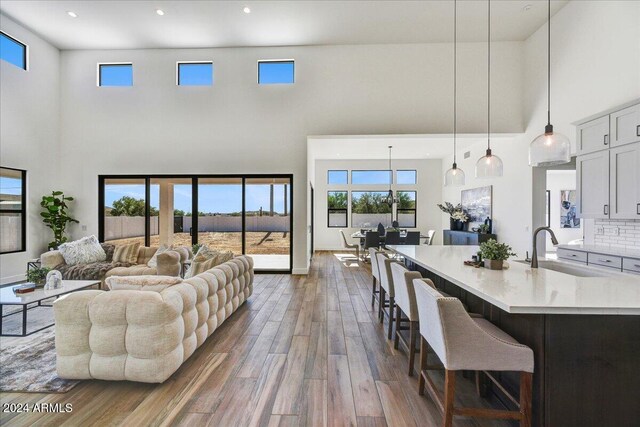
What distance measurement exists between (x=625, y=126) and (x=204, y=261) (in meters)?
5.59

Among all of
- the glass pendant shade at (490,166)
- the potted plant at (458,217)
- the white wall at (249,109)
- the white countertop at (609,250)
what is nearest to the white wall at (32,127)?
the white wall at (249,109)

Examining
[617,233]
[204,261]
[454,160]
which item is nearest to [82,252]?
[204,261]

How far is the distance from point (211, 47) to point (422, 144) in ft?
18.8

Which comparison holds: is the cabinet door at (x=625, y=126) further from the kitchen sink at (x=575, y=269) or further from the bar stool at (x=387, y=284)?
the bar stool at (x=387, y=284)

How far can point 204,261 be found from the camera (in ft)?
12.1

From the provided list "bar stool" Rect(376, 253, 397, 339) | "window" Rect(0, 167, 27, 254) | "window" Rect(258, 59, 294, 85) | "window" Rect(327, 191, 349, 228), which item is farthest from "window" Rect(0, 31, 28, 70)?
"window" Rect(327, 191, 349, 228)

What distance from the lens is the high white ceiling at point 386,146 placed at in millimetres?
6258

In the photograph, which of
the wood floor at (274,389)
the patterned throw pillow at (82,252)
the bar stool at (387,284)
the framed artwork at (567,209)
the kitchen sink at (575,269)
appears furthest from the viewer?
the framed artwork at (567,209)

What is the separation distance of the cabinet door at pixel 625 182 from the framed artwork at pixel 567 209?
19.9 feet

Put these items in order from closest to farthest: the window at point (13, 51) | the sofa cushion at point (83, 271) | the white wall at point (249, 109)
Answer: the sofa cushion at point (83, 271) → the window at point (13, 51) → the white wall at point (249, 109)

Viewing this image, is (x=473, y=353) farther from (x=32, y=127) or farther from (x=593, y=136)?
(x=32, y=127)

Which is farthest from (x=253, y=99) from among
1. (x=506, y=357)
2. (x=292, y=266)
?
(x=506, y=357)

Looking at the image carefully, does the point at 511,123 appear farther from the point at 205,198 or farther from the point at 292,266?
the point at 205,198

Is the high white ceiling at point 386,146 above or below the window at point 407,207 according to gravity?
above
